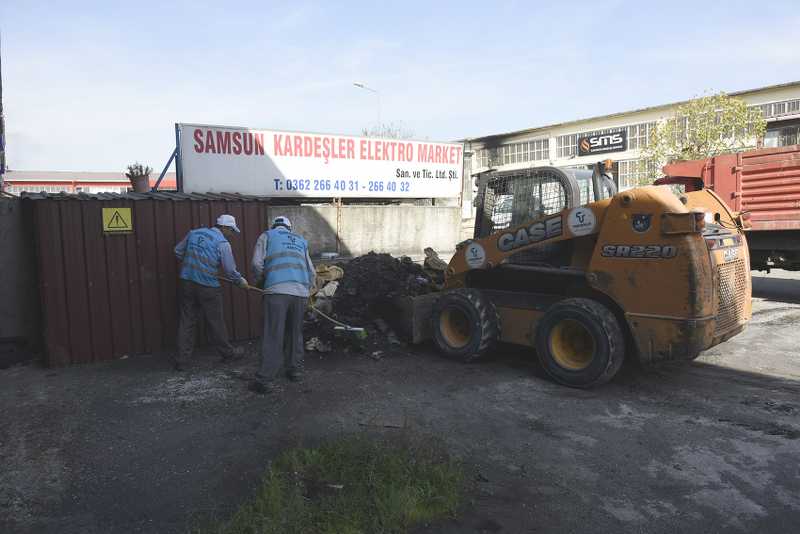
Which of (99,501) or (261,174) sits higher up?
(261,174)

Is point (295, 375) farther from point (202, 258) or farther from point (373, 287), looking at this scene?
point (373, 287)

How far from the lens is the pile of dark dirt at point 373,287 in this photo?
8.07 meters

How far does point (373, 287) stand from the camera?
823 centimetres

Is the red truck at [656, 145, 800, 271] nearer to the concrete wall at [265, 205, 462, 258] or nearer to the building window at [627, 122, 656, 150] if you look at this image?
the concrete wall at [265, 205, 462, 258]

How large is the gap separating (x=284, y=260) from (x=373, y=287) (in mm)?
2317

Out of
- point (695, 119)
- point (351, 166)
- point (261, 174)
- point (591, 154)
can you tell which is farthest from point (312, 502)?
point (591, 154)

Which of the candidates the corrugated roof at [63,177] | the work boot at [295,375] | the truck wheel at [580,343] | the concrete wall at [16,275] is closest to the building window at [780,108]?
the truck wheel at [580,343]

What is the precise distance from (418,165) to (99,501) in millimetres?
12716

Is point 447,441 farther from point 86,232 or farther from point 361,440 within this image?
point 86,232

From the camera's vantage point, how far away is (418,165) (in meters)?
15.6

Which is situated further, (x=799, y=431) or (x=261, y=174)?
(x=261, y=174)

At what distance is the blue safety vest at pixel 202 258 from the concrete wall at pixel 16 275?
1.85 metres

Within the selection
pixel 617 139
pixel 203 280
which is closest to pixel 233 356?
pixel 203 280

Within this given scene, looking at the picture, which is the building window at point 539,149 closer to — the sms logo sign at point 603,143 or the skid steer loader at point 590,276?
the sms logo sign at point 603,143
